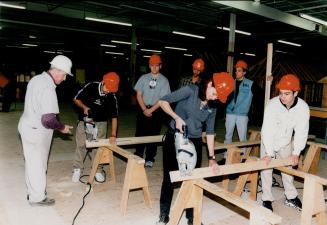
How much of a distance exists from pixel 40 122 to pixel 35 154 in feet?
1.28

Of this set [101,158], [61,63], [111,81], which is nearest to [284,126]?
[111,81]

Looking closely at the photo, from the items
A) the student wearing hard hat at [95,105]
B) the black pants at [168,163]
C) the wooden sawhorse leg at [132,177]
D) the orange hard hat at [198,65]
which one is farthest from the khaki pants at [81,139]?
the orange hard hat at [198,65]

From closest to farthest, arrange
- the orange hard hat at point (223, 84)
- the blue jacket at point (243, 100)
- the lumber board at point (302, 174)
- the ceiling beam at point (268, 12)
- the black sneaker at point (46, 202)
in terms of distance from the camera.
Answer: the orange hard hat at point (223, 84) < the lumber board at point (302, 174) < the black sneaker at point (46, 202) < the blue jacket at point (243, 100) < the ceiling beam at point (268, 12)

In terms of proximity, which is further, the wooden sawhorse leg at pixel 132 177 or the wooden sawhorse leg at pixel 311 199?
the wooden sawhorse leg at pixel 132 177

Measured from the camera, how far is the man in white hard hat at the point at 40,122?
3447mm

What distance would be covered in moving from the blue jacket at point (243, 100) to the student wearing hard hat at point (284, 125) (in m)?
1.67

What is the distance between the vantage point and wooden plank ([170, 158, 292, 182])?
9.50ft

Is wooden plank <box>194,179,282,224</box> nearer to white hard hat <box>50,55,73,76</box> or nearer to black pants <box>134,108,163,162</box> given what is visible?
white hard hat <box>50,55,73,76</box>

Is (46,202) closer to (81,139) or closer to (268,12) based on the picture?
(81,139)

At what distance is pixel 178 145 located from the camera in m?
2.87

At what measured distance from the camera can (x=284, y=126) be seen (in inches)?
154

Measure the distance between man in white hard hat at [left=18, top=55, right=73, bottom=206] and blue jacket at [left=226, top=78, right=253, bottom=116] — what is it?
3160 mm

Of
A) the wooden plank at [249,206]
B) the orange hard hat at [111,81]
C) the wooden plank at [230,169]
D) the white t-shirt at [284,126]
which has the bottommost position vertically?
the wooden plank at [249,206]

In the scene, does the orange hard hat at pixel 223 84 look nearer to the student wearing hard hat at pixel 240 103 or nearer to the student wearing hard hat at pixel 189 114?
the student wearing hard hat at pixel 189 114
